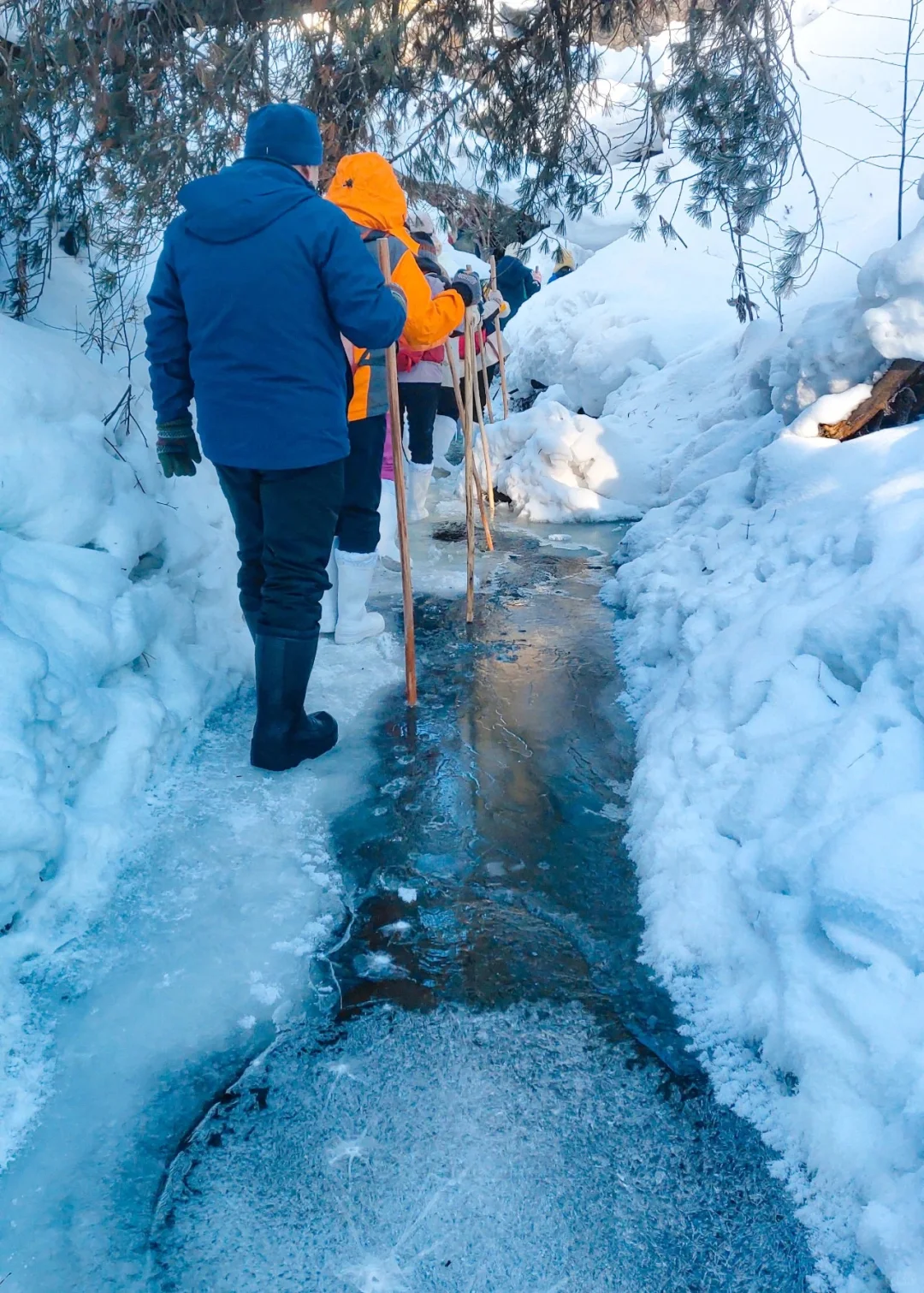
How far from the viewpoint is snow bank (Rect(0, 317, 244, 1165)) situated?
7.57ft

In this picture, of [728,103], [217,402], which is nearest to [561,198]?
[728,103]

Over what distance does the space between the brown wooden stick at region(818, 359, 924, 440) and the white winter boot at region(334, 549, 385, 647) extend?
2.34 m

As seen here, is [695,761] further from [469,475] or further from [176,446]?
[469,475]

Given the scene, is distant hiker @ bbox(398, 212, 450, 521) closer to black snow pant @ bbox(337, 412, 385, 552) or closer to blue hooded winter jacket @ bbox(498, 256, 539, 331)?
blue hooded winter jacket @ bbox(498, 256, 539, 331)

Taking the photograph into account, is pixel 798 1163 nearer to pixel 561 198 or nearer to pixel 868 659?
pixel 868 659

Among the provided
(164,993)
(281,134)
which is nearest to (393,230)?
(281,134)

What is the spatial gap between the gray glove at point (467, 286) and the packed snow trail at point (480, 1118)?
2.18 m

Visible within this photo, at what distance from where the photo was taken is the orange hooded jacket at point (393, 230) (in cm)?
354

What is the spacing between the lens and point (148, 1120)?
187 cm

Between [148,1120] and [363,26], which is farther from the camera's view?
[363,26]

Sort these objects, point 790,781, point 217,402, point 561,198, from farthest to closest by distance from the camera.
→ point 561,198 → point 217,402 → point 790,781

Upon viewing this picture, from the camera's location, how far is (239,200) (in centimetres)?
266

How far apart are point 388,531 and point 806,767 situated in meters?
3.72

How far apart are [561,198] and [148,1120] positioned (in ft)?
17.7
